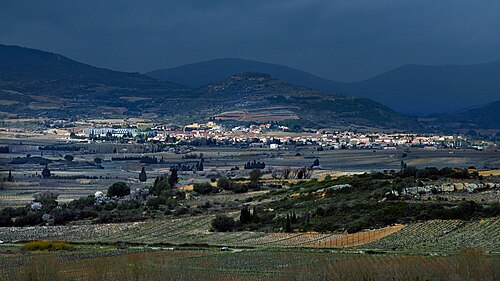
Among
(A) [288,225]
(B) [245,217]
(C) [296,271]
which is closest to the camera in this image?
(C) [296,271]

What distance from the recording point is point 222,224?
2058 inches

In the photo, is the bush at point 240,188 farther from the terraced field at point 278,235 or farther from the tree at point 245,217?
the tree at point 245,217

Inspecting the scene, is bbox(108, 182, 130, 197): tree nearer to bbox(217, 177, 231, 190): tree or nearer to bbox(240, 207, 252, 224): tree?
bbox(217, 177, 231, 190): tree

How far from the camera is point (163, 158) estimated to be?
122 metres

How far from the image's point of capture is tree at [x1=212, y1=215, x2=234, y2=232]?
171 feet

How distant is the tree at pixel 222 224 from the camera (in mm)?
52156

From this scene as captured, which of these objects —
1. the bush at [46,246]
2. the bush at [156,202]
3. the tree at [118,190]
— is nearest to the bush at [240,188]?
the tree at [118,190]

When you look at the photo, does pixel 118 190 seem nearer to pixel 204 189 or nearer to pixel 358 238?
pixel 204 189

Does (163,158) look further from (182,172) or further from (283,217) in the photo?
(283,217)

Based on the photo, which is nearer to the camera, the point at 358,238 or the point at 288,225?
the point at 358,238

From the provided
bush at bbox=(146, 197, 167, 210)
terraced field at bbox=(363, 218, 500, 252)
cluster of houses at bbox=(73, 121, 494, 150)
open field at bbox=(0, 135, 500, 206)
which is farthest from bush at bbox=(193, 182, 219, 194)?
cluster of houses at bbox=(73, 121, 494, 150)

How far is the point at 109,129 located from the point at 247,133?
26620mm

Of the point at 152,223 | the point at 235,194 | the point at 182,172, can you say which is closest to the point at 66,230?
the point at 152,223

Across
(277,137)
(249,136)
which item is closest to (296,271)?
(277,137)
